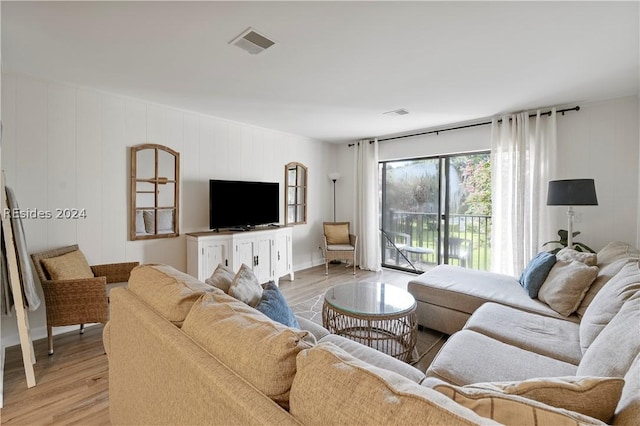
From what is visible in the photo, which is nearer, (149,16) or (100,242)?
(149,16)

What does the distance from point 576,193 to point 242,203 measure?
3648 mm

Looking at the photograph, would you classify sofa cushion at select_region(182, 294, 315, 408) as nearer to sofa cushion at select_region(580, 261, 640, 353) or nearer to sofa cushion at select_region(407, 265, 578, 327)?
sofa cushion at select_region(580, 261, 640, 353)

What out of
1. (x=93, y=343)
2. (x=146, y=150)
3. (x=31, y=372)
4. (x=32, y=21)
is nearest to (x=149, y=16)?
(x=32, y=21)

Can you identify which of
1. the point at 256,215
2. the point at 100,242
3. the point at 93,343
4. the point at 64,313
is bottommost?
the point at 93,343

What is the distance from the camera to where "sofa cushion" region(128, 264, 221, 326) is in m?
1.14

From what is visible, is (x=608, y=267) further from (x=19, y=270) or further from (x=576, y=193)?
(x=19, y=270)

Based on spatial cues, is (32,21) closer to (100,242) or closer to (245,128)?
(100,242)

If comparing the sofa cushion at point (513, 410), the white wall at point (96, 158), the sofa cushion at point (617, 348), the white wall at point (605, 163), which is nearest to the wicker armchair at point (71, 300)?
the white wall at point (96, 158)

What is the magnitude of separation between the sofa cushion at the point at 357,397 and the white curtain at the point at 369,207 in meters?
4.37

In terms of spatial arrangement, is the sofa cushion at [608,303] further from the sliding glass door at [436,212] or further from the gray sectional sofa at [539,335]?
the sliding glass door at [436,212]

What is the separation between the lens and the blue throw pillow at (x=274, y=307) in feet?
4.69

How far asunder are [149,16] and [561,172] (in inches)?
167

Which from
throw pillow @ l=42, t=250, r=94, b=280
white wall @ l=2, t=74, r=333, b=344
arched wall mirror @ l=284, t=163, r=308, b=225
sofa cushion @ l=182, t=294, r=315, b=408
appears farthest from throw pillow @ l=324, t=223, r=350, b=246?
sofa cushion @ l=182, t=294, r=315, b=408

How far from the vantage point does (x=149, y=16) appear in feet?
5.49
